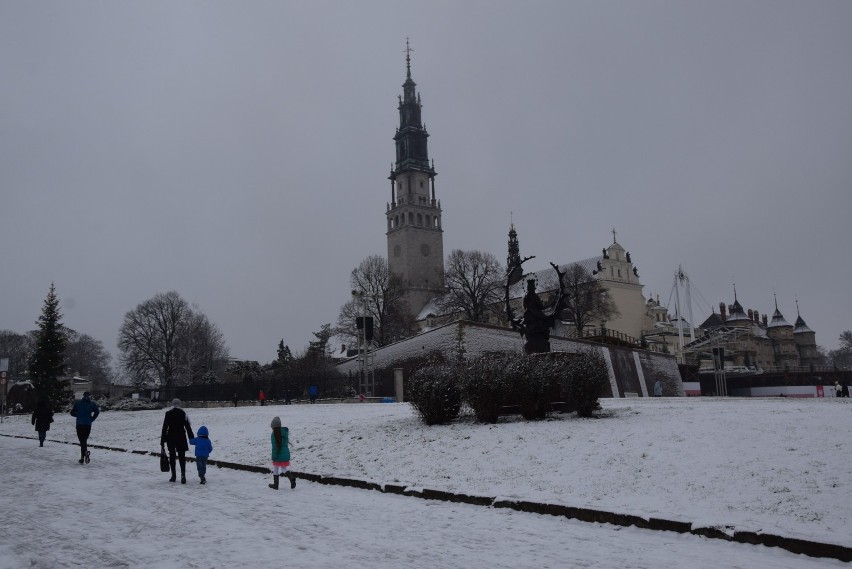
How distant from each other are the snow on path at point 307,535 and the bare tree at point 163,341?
65.2 metres

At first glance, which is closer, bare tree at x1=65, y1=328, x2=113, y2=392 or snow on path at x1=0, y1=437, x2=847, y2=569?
snow on path at x1=0, y1=437, x2=847, y2=569

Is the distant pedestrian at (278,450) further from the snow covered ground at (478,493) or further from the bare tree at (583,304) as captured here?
the bare tree at (583,304)

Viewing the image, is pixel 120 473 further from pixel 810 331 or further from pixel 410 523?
pixel 810 331

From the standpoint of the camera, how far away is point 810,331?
422ft

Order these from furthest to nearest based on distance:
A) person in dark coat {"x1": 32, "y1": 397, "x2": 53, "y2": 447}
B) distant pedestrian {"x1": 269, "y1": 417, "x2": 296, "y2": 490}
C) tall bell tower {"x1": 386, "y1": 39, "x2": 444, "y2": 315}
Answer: tall bell tower {"x1": 386, "y1": 39, "x2": 444, "y2": 315} → person in dark coat {"x1": 32, "y1": 397, "x2": 53, "y2": 447} → distant pedestrian {"x1": 269, "y1": 417, "x2": 296, "y2": 490}

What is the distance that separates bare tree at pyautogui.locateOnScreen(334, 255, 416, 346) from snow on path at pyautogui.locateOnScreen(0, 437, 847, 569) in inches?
2209

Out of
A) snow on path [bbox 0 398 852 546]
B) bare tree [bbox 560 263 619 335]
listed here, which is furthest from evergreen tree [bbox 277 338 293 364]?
snow on path [bbox 0 398 852 546]

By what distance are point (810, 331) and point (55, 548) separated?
474ft

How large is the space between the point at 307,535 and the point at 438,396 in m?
10.0

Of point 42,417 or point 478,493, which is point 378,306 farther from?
point 478,493

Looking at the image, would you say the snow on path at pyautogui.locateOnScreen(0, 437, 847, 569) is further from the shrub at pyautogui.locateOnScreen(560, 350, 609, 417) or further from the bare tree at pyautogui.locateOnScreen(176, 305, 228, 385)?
the bare tree at pyautogui.locateOnScreen(176, 305, 228, 385)

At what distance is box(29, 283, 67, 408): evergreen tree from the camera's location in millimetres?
45812

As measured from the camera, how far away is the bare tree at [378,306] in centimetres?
6931

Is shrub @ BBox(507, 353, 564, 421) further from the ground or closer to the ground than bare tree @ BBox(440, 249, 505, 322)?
closer to the ground
